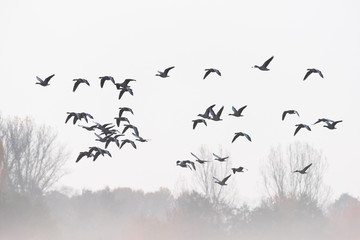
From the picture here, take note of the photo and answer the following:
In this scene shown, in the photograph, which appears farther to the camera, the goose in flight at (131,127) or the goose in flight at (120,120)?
the goose in flight at (120,120)

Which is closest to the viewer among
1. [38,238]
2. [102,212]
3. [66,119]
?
[66,119]

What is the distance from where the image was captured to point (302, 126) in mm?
27922

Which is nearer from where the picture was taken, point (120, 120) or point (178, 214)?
point (120, 120)

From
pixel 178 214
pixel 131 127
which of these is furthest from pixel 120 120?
pixel 178 214

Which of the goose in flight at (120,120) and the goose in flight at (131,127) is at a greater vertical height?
the goose in flight at (120,120)

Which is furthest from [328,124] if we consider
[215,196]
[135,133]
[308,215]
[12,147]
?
[12,147]

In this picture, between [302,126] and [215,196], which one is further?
[215,196]

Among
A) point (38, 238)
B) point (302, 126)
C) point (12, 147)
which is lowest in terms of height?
point (38, 238)

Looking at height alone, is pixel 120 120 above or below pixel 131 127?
above

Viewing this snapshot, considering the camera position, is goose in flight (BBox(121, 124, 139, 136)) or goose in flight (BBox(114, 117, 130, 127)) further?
goose in flight (BBox(114, 117, 130, 127))

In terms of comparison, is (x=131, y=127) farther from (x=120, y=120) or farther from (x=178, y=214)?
(x=178, y=214)

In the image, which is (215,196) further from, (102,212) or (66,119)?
(66,119)

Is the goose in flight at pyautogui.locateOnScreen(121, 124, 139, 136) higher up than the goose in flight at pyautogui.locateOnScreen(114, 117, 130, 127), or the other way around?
the goose in flight at pyautogui.locateOnScreen(114, 117, 130, 127)

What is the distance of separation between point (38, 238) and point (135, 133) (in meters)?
31.4
